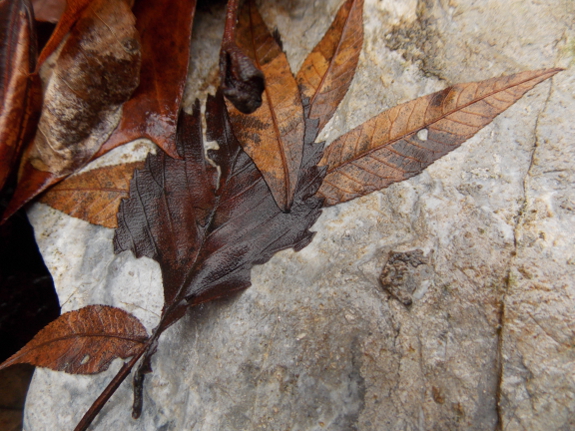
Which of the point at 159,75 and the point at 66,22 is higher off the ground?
the point at 66,22

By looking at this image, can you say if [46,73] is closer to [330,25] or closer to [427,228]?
[330,25]

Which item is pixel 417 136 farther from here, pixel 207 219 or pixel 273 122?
pixel 207 219

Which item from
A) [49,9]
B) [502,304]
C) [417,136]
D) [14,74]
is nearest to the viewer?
[502,304]

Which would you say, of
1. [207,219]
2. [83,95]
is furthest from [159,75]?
[207,219]

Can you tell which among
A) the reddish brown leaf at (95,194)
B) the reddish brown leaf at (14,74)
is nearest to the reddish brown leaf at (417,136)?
the reddish brown leaf at (95,194)

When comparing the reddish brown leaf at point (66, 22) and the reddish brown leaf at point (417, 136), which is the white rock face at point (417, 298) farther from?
the reddish brown leaf at point (66, 22)
